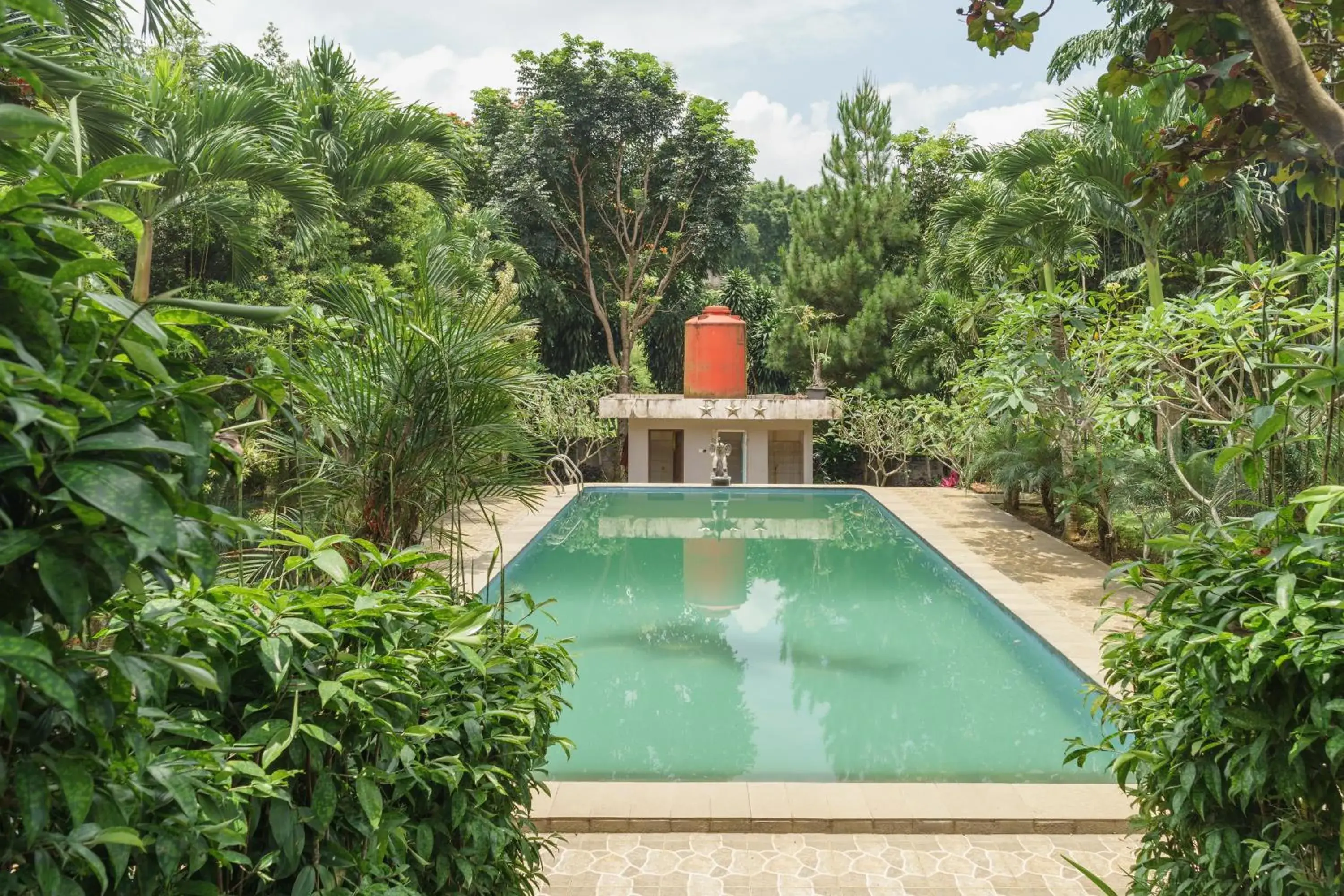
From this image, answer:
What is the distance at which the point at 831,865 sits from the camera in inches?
148

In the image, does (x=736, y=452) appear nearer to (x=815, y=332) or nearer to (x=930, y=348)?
(x=815, y=332)

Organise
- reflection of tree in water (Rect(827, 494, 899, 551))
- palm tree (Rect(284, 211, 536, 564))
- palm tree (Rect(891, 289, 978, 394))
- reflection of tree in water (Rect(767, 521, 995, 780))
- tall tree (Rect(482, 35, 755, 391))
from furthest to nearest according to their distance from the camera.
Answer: tall tree (Rect(482, 35, 755, 391)), palm tree (Rect(891, 289, 978, 394)), reflection of tree in water (Rect(827, 494, 899, 551)), reflection of tree in water (Rect(767, 521, 995, 780)), palm tree (Rect(284, 211, 536, 564))

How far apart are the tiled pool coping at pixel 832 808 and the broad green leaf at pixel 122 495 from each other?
3243mm

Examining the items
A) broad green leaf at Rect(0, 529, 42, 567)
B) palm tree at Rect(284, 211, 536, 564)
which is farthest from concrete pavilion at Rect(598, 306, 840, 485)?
broad green leaf at Rect(0, 529, 42, 567)

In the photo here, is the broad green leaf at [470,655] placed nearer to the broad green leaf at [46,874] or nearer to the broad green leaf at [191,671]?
the broad green leaf at [191,671]

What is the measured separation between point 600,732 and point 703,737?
0.59m

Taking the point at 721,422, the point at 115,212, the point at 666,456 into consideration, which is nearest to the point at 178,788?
the point at 115,212

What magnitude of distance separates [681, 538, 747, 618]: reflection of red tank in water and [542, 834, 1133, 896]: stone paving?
4.79m

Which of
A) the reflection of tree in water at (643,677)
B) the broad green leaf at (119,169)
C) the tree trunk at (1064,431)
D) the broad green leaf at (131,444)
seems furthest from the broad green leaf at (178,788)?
the tree trunk at (1064,431)

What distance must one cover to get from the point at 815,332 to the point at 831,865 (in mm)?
17892

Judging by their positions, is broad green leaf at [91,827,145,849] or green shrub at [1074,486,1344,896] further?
green shrub at [1074,486,1344,896]

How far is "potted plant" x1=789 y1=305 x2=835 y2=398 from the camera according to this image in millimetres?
20484

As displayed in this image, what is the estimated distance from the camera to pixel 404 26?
314 inches

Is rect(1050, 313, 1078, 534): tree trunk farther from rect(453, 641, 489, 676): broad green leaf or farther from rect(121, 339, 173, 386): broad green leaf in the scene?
rect(121, 339, 173, 386): broad green leaf
